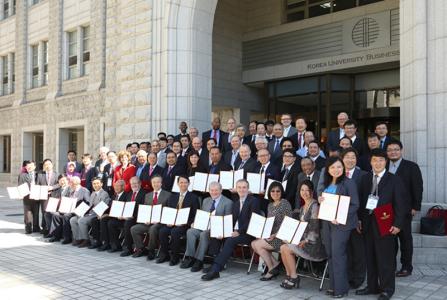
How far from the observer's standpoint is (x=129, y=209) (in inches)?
343

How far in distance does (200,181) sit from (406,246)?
3.68 m

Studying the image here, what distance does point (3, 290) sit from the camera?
6395 millimetres

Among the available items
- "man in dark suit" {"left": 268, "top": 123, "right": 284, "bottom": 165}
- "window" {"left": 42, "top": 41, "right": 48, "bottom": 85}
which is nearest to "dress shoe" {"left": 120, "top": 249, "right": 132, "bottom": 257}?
"man in dark suit" {"left": 268, "top": 123, "right": 284, "bottom": 165}

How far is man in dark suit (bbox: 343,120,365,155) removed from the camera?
7.67 m

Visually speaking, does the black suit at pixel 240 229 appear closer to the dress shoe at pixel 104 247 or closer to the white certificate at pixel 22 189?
the dress shoe at pixel 104 247

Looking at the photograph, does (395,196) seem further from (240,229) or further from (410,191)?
(240,229)

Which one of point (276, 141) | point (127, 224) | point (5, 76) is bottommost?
point (127, 224)

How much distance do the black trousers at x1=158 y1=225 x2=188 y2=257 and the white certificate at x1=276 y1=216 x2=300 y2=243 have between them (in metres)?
2.10

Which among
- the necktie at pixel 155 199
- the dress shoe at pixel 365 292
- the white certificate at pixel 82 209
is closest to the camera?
the dress shoe at pixel 365 292

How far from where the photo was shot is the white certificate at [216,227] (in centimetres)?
724

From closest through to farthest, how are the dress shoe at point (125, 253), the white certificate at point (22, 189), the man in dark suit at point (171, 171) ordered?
1. the dress shoe at point (125, 253)
2. the man in dark suit at point (171, 171)
3. the white certificate at point (22, 189)

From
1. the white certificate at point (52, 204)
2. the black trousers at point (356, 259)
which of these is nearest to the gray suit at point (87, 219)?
the white certificate at point (52, 204)

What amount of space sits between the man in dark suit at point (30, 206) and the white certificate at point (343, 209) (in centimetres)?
834

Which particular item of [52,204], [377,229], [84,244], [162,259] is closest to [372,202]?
[377,229]
